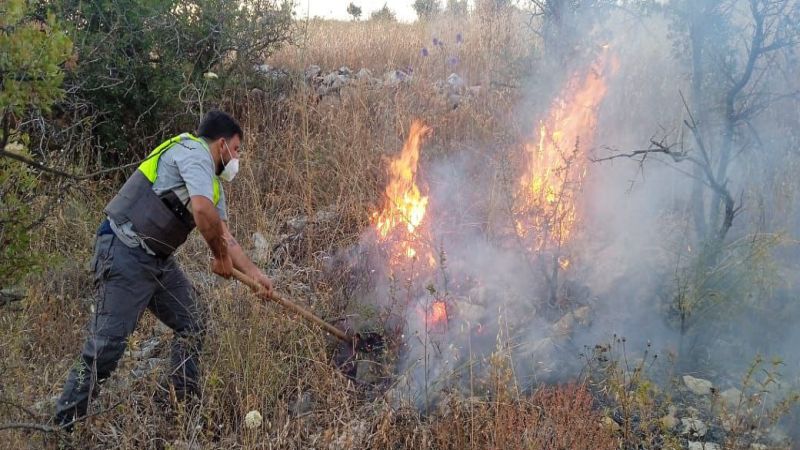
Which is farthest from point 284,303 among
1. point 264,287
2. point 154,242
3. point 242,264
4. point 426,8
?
point 426,8

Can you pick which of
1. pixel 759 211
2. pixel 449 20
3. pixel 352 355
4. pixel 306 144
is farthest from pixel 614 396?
pixel 449 20

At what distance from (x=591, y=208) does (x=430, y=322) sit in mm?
2304

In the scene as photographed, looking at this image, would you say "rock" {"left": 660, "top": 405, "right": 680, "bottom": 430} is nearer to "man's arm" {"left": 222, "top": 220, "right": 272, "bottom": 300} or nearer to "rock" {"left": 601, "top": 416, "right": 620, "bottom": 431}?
"rock" {"left": 601, "top": 416, "right": 620, "bottom": 431}

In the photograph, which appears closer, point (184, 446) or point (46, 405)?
point (184, 446)

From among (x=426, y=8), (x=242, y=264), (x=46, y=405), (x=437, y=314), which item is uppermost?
(x=426, y=8)

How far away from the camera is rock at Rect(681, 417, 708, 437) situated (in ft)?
11.4

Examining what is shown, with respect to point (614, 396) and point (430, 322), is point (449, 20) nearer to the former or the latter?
point (430, 322)

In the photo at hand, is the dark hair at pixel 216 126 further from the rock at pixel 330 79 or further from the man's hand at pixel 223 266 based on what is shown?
the rock at pixel 330 79

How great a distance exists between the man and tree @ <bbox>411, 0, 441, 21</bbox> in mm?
9548

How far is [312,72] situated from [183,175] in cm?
589

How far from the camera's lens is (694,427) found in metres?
3.46

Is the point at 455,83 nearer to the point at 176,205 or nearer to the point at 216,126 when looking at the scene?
the point at 216,126

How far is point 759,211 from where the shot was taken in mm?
4977

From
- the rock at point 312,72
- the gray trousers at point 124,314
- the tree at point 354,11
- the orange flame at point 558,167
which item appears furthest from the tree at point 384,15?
the gray trousers at point 124,314
